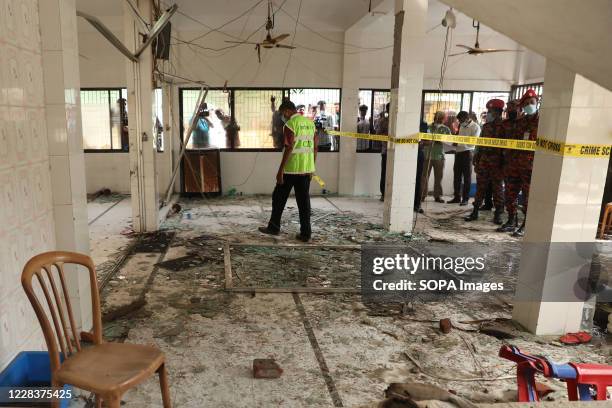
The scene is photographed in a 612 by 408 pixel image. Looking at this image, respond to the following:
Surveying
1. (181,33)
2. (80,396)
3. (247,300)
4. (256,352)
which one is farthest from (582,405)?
(181,33)

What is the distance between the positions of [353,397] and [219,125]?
7.11 metres

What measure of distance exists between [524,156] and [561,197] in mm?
3143

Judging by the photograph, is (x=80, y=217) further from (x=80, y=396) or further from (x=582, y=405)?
(x=582, y=405)

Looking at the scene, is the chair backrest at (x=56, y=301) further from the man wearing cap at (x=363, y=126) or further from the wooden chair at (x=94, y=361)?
the man wearing cap at (x=363, y=126)

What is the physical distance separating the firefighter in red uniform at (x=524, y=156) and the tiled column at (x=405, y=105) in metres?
1.34

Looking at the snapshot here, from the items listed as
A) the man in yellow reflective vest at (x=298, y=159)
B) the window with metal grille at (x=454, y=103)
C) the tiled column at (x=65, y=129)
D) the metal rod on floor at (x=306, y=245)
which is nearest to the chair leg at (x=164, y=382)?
the tiled column at (x=65, y=129)

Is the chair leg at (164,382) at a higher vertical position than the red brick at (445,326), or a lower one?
higher

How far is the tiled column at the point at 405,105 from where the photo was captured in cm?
580

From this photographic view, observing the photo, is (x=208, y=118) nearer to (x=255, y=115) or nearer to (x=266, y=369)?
(x=255, y=115)

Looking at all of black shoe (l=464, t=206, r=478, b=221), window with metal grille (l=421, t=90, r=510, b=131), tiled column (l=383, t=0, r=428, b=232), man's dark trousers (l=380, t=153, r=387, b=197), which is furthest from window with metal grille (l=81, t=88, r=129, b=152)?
black shoe (l=464, t=206, r=478, b=221)

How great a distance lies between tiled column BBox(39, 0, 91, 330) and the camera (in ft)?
8.39

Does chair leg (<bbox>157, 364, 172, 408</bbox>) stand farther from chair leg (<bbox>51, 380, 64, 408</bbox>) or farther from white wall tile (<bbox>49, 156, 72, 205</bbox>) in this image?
white wall tile (<bbox>49, 156, 72, 205</bbox>)

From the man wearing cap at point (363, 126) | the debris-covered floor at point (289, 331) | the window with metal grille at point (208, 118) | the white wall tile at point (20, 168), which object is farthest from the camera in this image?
the man wearing cap at point (363, 126)

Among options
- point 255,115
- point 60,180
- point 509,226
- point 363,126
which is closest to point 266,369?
point 60,180
